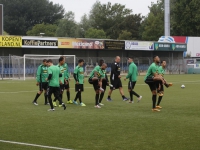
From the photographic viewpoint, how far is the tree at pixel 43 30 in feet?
332

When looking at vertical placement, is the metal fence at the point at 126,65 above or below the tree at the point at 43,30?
below

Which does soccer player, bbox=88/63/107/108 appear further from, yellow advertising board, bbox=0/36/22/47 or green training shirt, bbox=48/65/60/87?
yellow advertising board, bbox=0/36/22/47

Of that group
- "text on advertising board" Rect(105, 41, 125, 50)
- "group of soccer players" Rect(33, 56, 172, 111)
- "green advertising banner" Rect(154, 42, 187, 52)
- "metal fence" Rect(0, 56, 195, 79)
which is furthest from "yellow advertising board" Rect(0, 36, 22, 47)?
"group of soccer players" Rect(33, 56, 172, 111)

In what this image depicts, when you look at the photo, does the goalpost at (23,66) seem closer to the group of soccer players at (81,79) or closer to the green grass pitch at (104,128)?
the group of soccer players at (81,79)

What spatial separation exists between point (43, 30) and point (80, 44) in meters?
45.7

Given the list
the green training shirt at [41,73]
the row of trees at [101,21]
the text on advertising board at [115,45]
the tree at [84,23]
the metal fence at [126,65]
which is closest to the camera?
the green training shirt at [41,73]

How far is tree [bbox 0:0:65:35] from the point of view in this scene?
105 m

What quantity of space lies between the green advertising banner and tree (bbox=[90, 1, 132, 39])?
4042cm

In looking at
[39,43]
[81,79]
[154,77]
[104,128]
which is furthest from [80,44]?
[104,128]

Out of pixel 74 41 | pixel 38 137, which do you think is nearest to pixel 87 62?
pixel 74 41

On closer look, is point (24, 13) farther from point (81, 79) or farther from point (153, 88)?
point (153, 88)

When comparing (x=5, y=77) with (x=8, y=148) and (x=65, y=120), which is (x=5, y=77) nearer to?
(x=65, y=120)

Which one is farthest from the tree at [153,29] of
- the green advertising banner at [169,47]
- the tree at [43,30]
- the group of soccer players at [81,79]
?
the group of soccer players at [81,79]

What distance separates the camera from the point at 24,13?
108 metres
